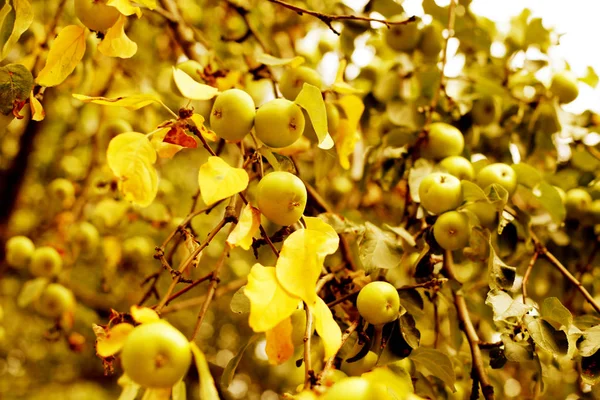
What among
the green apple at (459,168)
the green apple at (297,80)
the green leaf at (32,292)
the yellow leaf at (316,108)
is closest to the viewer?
the yellow leaf at (316,108)

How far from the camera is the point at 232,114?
794 mm

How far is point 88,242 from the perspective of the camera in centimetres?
161

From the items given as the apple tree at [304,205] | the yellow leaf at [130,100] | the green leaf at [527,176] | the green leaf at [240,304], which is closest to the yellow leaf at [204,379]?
the apple tree at [304,205]

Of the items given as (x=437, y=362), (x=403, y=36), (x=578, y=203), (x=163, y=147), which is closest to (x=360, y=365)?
(x=437, y=362)

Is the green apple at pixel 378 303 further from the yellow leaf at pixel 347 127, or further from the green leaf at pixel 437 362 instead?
the yellow leaf at pixel 347 127

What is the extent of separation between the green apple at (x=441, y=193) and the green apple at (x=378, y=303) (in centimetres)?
23

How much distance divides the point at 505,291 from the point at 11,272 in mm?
1921

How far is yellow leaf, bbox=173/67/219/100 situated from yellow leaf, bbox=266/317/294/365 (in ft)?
1.05

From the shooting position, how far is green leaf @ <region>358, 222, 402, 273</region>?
2.97 feet

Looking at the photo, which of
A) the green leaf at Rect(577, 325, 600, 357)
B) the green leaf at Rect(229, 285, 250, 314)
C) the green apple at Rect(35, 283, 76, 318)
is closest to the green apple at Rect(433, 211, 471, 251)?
the green leaf at Rect(577, 325, 600, 357)

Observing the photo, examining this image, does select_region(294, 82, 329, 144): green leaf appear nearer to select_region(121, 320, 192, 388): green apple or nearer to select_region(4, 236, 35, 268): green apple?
select_region(121, 320, 192, 388): green apple

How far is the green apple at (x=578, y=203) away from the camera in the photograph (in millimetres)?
1290

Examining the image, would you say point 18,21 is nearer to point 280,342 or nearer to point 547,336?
point 280,342

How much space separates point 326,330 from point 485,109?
0.93 m
